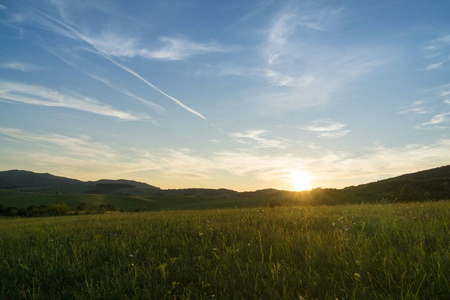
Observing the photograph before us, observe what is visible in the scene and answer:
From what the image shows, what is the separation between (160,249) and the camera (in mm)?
5398

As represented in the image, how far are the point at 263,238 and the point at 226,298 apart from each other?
2.33 metres

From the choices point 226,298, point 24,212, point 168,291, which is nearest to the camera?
point 226,298

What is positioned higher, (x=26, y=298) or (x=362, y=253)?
(x=362, y=253)

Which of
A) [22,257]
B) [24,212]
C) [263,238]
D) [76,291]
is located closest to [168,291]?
[76,291]

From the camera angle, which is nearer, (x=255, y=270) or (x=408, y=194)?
(x=255, y=270)

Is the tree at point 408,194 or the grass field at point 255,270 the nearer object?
the grass field at point 255,270

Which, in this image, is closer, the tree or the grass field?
the grass field

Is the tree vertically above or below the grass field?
above

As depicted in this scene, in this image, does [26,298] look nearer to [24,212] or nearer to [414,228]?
[414,228]

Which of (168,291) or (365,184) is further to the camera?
(365,184)

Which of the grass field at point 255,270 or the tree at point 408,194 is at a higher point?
the tree at point 408,194

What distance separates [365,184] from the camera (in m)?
37.6

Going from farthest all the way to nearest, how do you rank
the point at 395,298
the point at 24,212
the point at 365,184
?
1. the point at 24,212
2. the point at 365,184
3. the point at 395,298

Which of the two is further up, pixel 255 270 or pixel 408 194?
pixel 408 194
